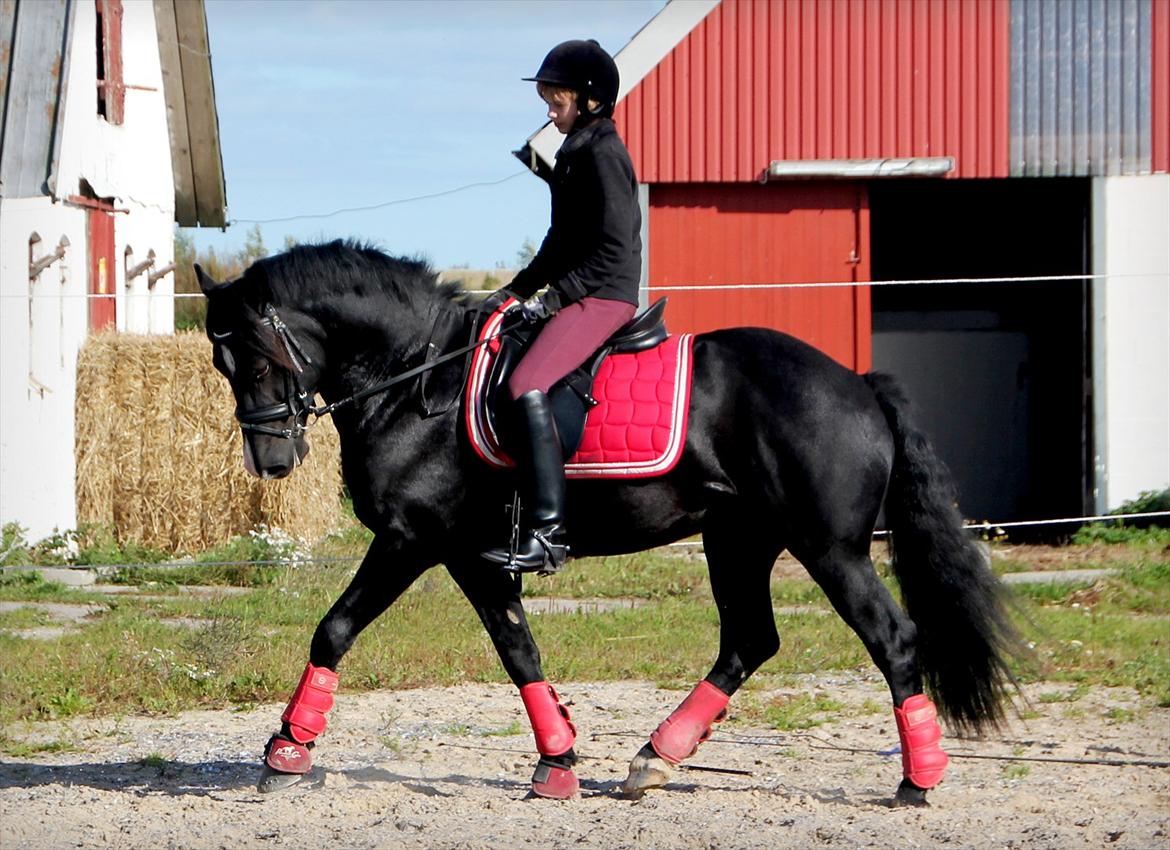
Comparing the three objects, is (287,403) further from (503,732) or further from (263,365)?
(503,732)

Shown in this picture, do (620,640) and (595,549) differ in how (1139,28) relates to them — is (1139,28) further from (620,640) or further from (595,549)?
(595,549)

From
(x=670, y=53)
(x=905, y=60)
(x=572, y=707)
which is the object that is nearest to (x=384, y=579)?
(x=572, y=707)

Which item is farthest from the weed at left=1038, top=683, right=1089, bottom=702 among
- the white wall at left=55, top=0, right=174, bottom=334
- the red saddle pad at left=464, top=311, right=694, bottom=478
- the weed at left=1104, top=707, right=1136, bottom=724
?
the white wall at left=55, top=0, right=174, bottom=334

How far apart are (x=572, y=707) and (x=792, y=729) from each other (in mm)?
1136

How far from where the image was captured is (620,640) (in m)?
8.65

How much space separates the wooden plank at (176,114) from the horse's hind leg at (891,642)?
53.0 ft

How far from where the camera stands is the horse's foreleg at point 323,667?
17.9ft

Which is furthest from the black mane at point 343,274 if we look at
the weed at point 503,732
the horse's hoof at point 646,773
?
the weed at point 503,732

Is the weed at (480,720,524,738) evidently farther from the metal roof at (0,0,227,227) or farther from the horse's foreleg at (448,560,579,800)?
the metal roof at (0,0,227,227)

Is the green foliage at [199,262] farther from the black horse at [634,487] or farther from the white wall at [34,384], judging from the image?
the black horse at [634,487]

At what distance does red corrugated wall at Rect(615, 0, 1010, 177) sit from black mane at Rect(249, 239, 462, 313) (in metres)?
7.59

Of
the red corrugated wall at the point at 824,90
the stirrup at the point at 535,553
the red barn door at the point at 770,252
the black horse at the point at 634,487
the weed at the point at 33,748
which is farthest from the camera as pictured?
the red barn door at the point at 770,252

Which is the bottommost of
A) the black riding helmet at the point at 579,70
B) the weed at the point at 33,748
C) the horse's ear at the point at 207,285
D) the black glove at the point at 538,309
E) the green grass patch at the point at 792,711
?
the weed at the point at 33,748

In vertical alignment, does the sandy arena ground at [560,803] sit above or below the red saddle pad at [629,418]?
below
